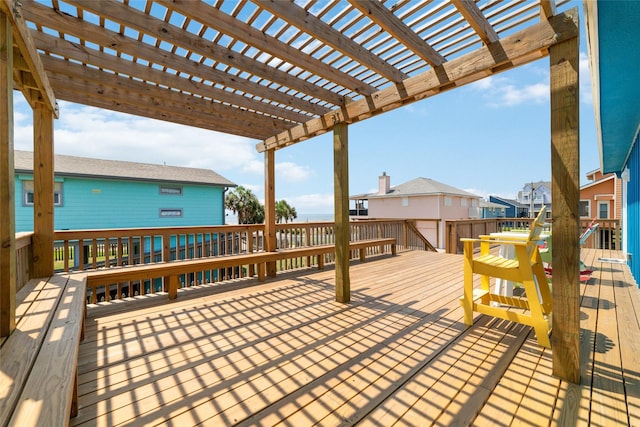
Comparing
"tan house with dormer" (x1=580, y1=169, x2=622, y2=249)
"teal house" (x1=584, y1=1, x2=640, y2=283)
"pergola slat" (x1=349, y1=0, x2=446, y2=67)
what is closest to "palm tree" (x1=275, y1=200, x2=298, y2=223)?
"tan house with dormer" (x1=580, y1=169, x2=622, y2=249)

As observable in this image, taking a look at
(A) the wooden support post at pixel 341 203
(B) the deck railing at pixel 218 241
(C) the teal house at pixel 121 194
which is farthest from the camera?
(C) the teal house at pixel 121 194

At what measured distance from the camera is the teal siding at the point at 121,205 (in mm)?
9406

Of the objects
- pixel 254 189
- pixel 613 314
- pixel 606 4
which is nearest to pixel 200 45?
pixel 606 4

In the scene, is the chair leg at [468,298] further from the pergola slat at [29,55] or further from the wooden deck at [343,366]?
the pergola slat at [29,55]

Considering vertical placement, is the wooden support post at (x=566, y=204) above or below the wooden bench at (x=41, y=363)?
above

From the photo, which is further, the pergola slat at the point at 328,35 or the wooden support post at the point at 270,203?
the wooden support post at the point at 270,203

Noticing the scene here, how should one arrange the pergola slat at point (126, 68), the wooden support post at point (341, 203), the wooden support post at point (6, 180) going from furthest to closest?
the wooden support post at point (341, 203)
the pergola slat at point (126, 68)
the wooden support post at point (6, 180)

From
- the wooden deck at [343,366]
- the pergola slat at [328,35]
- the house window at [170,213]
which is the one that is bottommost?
the wooden deck at [343,366]

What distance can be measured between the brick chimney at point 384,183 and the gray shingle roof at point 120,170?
9986 mm

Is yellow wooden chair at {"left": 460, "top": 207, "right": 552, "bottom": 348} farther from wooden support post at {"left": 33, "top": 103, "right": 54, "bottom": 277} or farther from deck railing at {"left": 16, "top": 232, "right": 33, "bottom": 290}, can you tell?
wooden support post at {"left": 33, "top": 103, "right": 54, "bottom": 277}

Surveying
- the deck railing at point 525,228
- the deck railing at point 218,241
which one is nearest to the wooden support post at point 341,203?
the deck railing at point 218,241

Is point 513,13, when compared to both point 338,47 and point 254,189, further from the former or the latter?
point 254,189

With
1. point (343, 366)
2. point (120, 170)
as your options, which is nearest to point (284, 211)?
point (120, 170)

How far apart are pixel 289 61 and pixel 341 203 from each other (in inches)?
68.8
